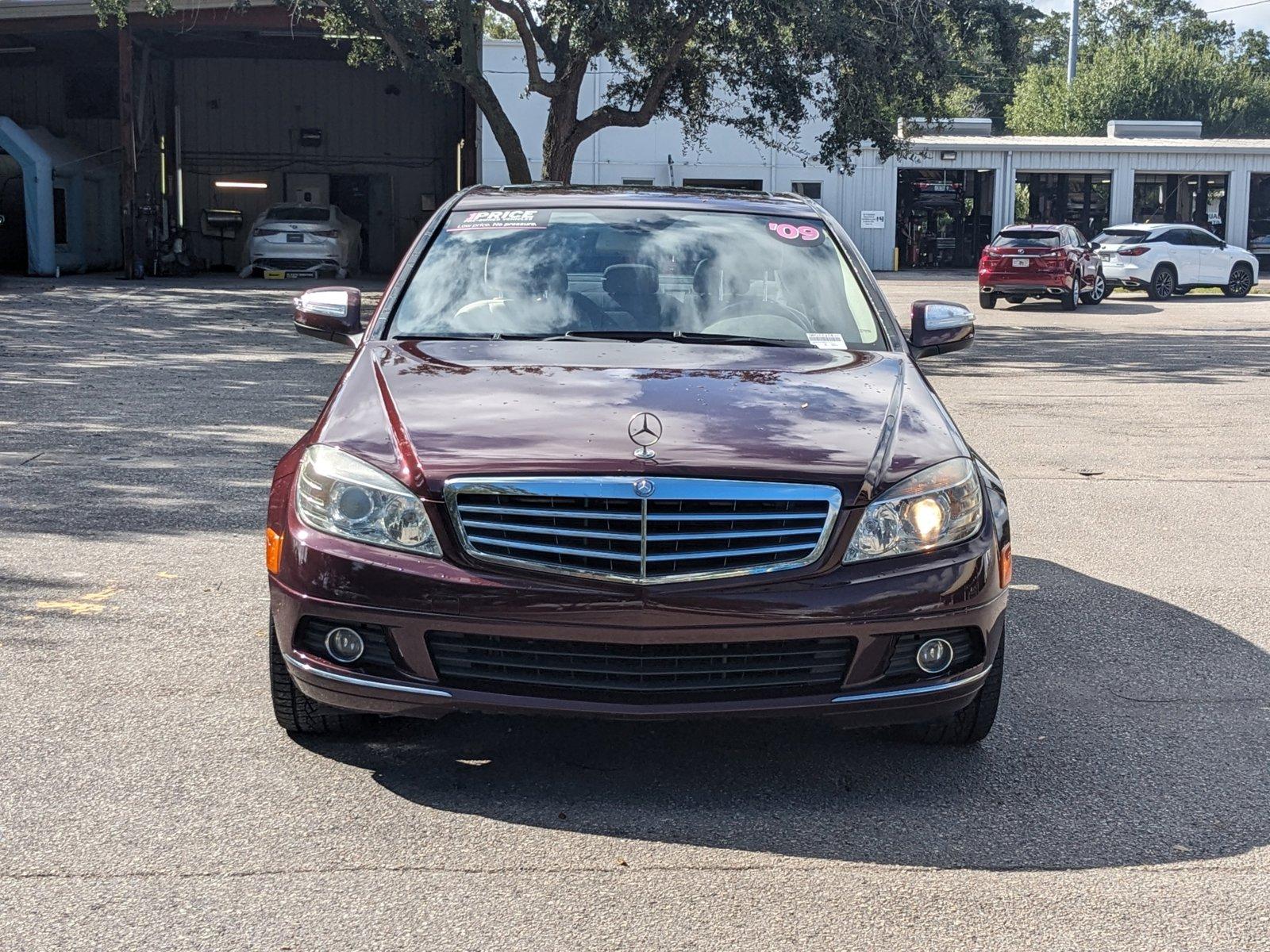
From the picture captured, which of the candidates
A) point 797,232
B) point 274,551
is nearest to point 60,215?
point 797,232

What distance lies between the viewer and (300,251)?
31.8 metres

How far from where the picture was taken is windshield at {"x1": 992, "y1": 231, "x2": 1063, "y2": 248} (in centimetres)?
2812

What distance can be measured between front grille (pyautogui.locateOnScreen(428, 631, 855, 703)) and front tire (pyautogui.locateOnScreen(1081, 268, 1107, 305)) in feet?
93.1

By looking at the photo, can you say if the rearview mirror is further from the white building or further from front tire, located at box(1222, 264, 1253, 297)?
the white building

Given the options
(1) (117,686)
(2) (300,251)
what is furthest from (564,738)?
(2) (300,251)

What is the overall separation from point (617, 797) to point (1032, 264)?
83.9 feet

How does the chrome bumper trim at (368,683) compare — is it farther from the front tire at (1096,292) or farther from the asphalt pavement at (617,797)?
the front tire at (1096,292)

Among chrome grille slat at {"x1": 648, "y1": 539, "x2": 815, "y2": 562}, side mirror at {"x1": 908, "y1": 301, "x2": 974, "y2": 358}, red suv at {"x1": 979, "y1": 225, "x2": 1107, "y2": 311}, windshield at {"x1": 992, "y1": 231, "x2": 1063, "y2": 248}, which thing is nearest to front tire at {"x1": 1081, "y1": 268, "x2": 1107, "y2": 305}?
red suv at {"x1": 979, "y1": 225, "x2": 1107, "y2": 311}

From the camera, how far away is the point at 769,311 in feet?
17.4

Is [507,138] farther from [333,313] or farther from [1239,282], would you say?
[1239,282]

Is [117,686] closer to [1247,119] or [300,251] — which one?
[300,251]

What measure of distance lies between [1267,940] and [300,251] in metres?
30.3

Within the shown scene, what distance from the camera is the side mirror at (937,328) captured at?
570 centimetres

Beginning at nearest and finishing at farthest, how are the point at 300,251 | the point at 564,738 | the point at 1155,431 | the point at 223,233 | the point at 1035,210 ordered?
the point at 564,738
the point at 1155,431
the point at 300,251
the point at 223,233
the point at 1035,210
